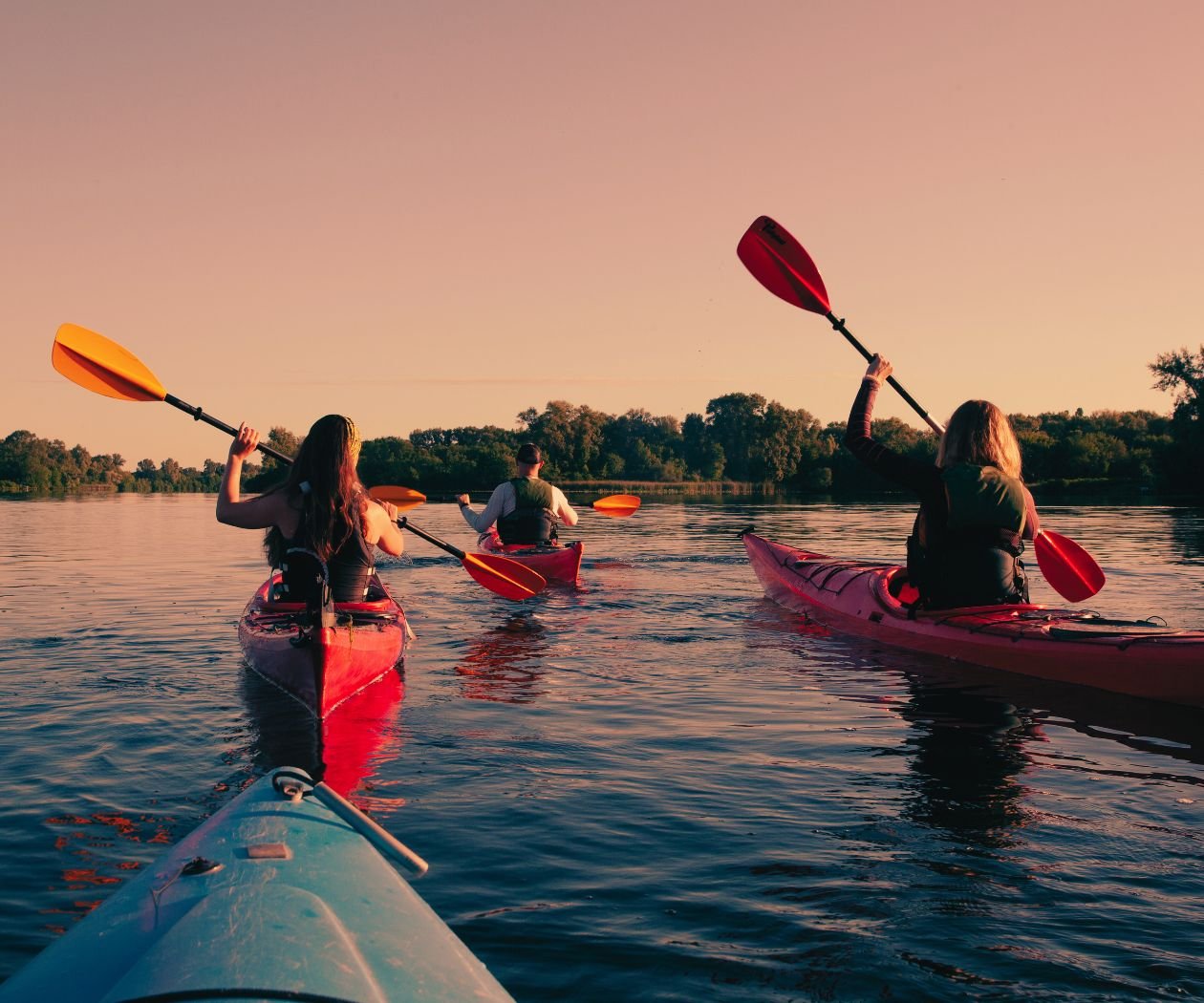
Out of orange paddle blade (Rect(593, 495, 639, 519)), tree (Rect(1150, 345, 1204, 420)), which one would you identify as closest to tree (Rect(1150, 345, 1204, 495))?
tree (Rect(1150, 345, 1204, 420))

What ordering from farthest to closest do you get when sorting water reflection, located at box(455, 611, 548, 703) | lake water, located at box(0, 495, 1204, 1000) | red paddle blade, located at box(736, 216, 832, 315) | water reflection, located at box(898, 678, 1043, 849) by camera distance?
red paddle blade, located at box(736, 216, 832, 315) < water reflection, located at box(455, 611, 548, 703) < water reflection, located at box(898, 678, 1043, 849) < lake water, located at box(0, 495, 1204, 1000)

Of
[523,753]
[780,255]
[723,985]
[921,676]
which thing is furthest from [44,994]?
[780,255]

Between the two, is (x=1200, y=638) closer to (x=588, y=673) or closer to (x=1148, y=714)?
(x=1148, y=714)

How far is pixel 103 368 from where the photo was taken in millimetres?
6879

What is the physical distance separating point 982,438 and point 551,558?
6330mm

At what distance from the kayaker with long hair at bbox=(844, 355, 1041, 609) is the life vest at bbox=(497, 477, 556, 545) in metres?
5.92

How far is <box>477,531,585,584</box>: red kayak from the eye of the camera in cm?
1225

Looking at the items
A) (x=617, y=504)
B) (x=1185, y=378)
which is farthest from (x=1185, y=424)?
(x=617, y=504)

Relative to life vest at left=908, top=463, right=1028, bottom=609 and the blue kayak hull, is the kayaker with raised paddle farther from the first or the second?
the blue kayak hull

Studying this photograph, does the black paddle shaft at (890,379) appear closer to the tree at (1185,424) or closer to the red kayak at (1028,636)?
the red kayak at (1028,636)

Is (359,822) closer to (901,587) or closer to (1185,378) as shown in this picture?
(901,587)

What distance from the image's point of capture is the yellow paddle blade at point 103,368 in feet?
22.2

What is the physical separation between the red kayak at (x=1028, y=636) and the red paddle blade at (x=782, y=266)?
253 centimetres

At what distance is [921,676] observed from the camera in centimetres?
714
